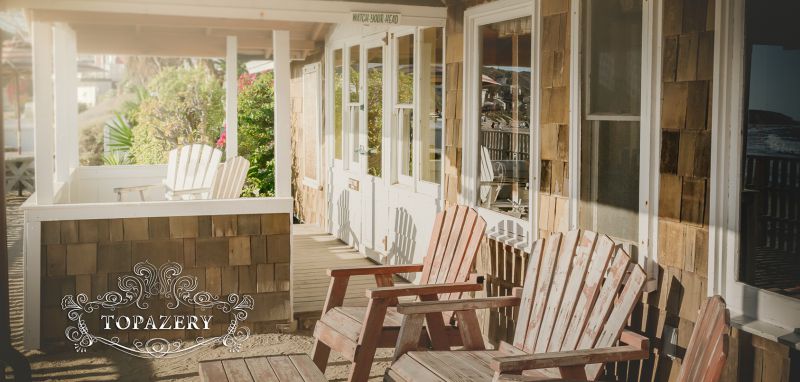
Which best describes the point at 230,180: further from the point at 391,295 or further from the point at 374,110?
the point at 391,295

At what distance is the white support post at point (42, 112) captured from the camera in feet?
15.8

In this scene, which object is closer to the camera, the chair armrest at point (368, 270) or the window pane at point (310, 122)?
the chair armrest at point (368, 270)

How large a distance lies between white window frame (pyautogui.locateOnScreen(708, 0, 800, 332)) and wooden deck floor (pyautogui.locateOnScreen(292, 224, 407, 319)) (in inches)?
120

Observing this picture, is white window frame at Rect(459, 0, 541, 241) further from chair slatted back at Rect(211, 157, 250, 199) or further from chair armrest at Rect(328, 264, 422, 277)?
chair slatted back at Rect(211, 157, 250, 199)

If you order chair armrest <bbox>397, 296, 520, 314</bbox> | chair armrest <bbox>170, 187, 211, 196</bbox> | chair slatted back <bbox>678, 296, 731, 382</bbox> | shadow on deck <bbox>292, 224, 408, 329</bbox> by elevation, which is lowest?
shadow on deck <bbox>292, 224, 408, 329</bbox>

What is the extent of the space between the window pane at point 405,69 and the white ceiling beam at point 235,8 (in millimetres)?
962

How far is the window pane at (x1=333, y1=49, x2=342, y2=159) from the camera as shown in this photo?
8367mm

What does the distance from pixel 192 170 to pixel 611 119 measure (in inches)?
176

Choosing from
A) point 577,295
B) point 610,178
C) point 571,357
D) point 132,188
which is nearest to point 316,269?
point 132,188

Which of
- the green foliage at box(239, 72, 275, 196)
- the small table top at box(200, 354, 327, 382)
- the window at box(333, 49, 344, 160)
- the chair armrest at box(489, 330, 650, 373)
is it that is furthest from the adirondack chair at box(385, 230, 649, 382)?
the green foliage at box(239, 72, 275, 196)

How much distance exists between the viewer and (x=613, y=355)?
112 inches

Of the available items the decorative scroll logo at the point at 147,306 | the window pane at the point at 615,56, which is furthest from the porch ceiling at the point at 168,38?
the window pane at the point at 615,56

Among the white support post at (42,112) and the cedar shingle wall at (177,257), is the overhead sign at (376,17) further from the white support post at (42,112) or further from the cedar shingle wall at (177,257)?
the white support post at (42,112)

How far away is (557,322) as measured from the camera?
133 inches
